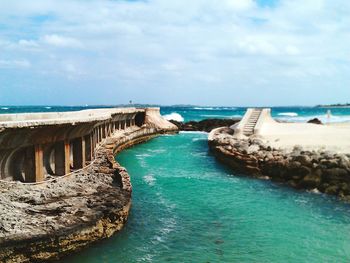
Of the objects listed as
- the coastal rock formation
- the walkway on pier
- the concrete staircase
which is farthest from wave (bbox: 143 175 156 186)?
the coastal rock formation

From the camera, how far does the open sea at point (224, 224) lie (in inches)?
372

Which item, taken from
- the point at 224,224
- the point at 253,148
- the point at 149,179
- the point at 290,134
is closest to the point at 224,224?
the point at 224,224

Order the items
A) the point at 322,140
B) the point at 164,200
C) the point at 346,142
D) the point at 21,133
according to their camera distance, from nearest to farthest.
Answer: the point at 21,133 → the point at 164,200 → the point at 346,142 → the point at 322,140

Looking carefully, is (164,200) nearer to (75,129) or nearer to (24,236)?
(75,129)

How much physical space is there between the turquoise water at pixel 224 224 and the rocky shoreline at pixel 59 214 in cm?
38

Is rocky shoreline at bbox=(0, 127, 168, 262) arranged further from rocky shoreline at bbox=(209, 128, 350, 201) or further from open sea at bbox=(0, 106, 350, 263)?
rocky shoreline at bbox=(209, 128, 350, 201)

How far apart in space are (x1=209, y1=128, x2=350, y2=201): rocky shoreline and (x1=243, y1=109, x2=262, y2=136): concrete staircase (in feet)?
14.9

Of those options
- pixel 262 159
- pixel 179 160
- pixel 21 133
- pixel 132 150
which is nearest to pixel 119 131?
pixel 132 150

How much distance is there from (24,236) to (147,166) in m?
12.5

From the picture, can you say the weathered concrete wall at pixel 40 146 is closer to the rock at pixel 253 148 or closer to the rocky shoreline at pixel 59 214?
the rocky shoreline at pixel 59 214

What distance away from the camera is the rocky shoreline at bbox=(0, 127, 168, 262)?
27.3 feet

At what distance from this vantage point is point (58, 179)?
12.6 meters

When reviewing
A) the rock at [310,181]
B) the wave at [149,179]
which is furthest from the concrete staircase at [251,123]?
the rock at [310,181]

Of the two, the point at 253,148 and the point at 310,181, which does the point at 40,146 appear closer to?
the point at 310,181
